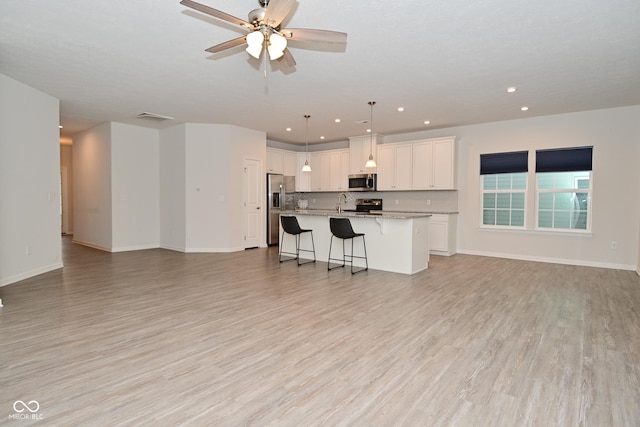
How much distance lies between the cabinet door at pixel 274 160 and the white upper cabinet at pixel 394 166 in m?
2.62

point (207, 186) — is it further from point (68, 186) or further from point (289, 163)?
point (68, 186)

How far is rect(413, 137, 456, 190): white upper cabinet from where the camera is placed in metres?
7.24

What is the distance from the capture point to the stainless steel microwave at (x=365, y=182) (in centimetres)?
843

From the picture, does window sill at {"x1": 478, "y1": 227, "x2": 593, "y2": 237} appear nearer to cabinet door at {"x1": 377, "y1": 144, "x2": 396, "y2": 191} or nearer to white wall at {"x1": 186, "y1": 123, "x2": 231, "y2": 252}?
cabinet door at {"x1": 377, "y1": 144, "x2": 396, "y2": 191}

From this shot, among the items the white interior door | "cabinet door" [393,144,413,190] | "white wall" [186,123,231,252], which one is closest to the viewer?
"white wall" [186,123,231,252]

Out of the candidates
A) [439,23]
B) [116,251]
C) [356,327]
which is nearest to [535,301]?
[356,327]

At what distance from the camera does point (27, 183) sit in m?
4.98

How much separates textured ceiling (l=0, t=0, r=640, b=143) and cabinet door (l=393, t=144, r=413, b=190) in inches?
57.5

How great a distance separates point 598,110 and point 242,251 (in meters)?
7.25

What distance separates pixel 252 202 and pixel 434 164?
4.17 metres

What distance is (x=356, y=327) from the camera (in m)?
3.17

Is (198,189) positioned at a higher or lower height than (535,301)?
higher

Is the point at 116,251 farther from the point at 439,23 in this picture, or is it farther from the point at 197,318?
the point at 439,23

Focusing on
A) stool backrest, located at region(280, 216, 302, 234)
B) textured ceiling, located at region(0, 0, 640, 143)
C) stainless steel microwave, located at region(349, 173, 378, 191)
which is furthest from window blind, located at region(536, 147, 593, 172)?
stool backrest, located at region(280, 216, 302, 234)
